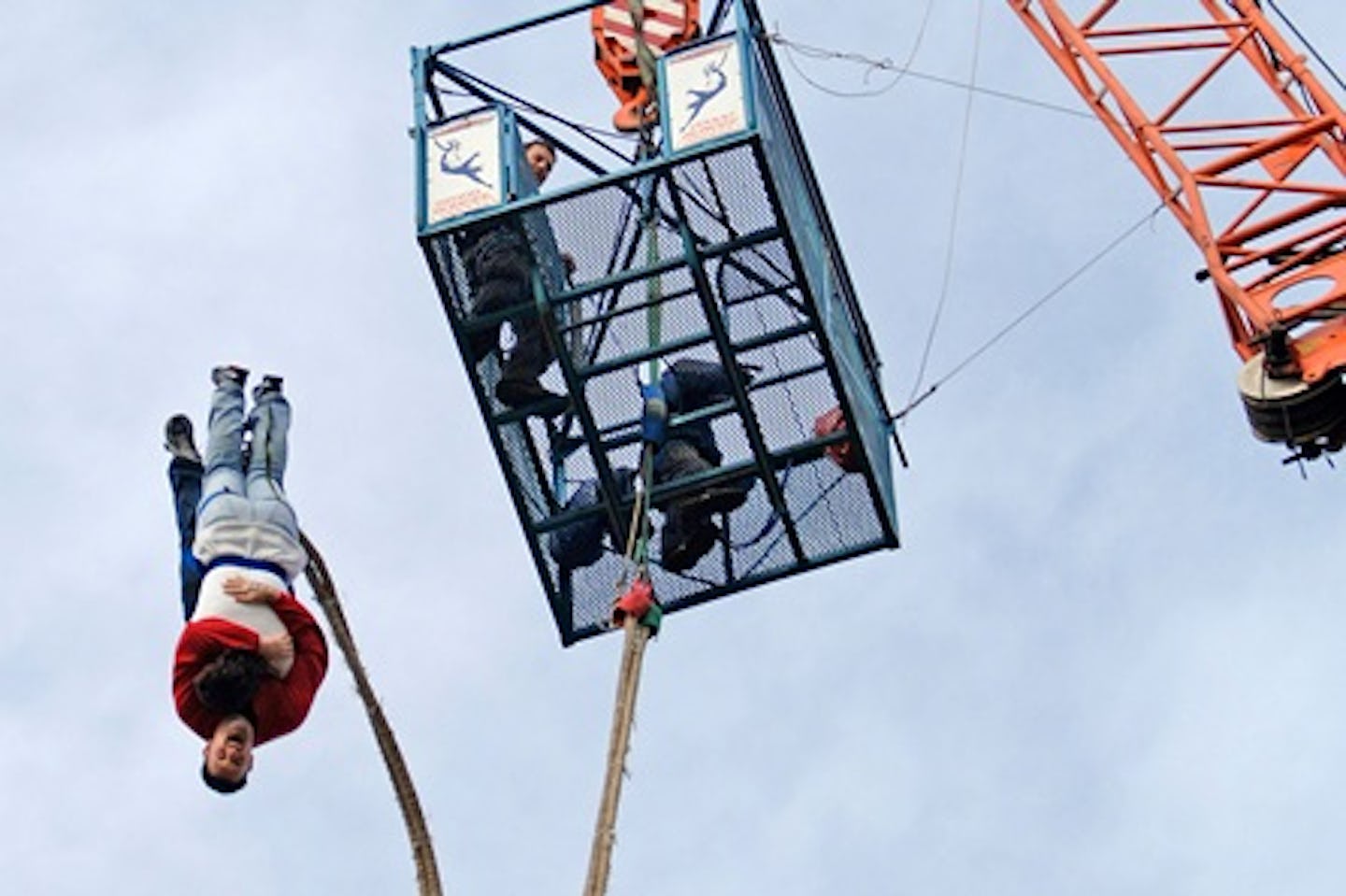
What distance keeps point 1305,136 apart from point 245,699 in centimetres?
1336

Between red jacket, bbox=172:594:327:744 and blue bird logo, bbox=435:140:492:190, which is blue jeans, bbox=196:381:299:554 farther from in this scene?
blue bird logo, bbox=435:140:492:190

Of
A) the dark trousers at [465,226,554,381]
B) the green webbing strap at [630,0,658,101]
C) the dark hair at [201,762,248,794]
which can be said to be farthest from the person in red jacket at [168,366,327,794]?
the green webbing strap at [630,0,658,101]

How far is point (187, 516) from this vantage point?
19594mm

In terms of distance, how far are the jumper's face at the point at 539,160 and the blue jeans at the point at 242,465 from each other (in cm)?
284

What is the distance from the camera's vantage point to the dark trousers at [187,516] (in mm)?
19156

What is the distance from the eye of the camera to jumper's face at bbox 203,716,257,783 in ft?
60.1

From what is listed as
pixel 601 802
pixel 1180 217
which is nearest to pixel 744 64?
pixel 601 802

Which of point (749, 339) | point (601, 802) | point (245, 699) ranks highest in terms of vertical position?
point (749, 339)

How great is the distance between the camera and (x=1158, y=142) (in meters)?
29.5

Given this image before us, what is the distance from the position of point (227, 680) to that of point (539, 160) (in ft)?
16.1

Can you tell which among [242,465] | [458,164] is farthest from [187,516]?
[458,164]

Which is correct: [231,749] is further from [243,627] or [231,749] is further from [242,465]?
[242,465]

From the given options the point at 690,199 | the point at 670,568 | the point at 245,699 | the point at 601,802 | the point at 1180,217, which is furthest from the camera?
the point at 1180,217

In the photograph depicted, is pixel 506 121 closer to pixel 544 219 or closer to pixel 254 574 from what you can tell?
pixel 544 219
